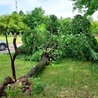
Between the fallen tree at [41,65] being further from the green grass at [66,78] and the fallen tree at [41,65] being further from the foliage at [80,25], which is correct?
the foliage at [80,25]

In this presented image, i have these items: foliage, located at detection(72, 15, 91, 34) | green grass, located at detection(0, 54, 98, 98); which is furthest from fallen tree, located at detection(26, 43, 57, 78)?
foliage, located at detection(72, 15, 91, 34)

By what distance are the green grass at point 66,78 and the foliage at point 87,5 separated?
2.71 meters

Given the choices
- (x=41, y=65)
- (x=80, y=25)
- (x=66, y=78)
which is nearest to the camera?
(x=66, y=78)

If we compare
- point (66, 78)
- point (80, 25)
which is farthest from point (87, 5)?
point (66, 78)

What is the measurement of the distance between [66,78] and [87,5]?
497 cm

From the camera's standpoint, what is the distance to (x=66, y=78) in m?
10.5

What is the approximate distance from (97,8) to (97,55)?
7.29 feet

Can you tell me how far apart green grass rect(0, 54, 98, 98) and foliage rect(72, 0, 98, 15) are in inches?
107

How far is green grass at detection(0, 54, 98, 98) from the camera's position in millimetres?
8734

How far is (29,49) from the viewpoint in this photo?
52.0 ft

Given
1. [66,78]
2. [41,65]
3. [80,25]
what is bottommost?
[66,78]

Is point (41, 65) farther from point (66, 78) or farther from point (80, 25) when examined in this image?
point (80, 25)

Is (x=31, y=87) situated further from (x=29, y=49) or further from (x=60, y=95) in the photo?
(x=29, y=49)

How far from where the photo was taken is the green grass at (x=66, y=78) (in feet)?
28.7
